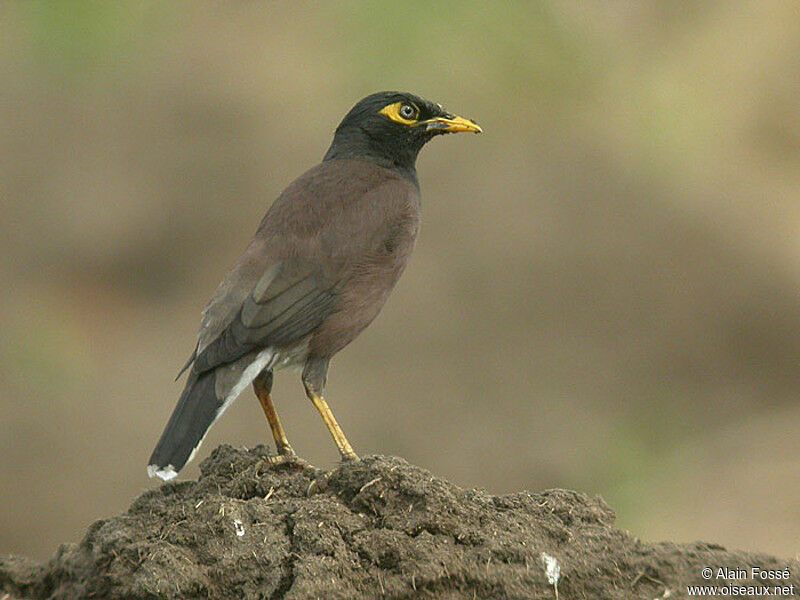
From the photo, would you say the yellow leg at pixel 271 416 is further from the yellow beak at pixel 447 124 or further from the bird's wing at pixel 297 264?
the yellow beak at pixel 447 124

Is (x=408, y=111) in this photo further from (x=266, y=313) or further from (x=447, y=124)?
(x=266, y=313)

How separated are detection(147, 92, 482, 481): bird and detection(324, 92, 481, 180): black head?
93 millimetres

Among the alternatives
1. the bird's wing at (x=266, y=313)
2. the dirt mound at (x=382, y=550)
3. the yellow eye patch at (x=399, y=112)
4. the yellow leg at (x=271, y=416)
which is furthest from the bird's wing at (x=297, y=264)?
the dirt mound at (x=382, y=550)

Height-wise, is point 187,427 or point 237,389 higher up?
point 237,389

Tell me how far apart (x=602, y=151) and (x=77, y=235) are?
5.26 metres

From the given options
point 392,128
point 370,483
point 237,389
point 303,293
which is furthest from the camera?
point 392,128

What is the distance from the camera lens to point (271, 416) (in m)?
6.22

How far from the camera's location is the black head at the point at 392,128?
23.2 feet

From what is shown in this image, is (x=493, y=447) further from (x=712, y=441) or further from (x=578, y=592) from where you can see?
(x=578, y=592)

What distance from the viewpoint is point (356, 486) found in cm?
511

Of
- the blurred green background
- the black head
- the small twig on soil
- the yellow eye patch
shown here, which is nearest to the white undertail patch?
the small twig on soil

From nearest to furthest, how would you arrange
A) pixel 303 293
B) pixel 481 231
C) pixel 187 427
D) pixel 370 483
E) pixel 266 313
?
1. pixel 370 483
2. pixel 187 427
3. pixel 266 313
4. pixel 303 293
5. pixel 481 231

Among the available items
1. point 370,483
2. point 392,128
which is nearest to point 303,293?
point 392,128

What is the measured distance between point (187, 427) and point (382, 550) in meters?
1.18
